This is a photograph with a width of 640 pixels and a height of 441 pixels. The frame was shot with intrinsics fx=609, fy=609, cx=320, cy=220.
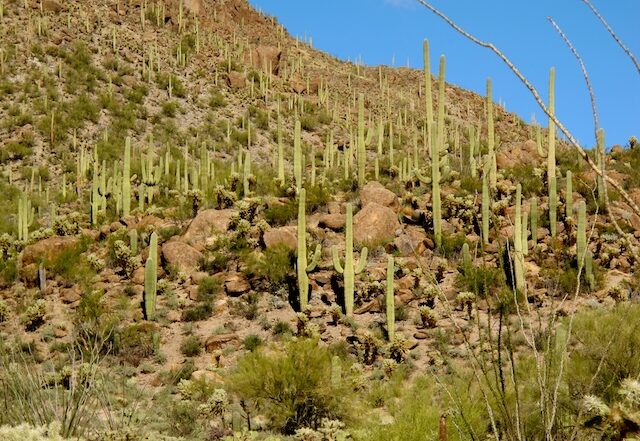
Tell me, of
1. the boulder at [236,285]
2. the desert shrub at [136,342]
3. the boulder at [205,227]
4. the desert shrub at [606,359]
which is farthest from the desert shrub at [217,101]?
the desert shrub at [606,359]

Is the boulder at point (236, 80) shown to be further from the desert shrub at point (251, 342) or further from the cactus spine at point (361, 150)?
the desert shrub at point (251, 342)

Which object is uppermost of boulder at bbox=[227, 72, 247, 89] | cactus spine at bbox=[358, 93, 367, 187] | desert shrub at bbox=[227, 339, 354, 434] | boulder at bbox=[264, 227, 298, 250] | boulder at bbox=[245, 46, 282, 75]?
boulder at bbox=[245, 46, 282, 75]

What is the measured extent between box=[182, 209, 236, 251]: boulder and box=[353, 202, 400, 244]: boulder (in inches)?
127

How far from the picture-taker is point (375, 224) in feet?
46.7

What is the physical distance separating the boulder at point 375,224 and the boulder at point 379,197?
17.7 inches

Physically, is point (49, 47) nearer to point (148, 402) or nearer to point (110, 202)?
point (110, 202)

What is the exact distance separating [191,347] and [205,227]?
448 centimetres

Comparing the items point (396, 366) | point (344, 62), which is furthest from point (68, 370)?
point (344, 62)

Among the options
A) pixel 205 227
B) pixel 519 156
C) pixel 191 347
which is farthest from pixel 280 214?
pixel 519 156

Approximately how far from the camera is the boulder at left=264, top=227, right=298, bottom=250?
1378cm

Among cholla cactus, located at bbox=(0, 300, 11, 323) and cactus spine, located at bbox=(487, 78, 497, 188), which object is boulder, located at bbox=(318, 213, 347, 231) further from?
cholla cactus, located at bbox=(0, 300, 11, 323)

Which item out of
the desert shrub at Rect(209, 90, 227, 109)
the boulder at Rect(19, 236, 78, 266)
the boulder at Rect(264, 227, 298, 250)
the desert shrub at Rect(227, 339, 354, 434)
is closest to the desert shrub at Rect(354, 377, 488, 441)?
the desert shrub at Rect(227, 339, 354, 434)

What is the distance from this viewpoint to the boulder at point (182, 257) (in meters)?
14.2

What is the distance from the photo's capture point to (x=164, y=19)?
3878cm
